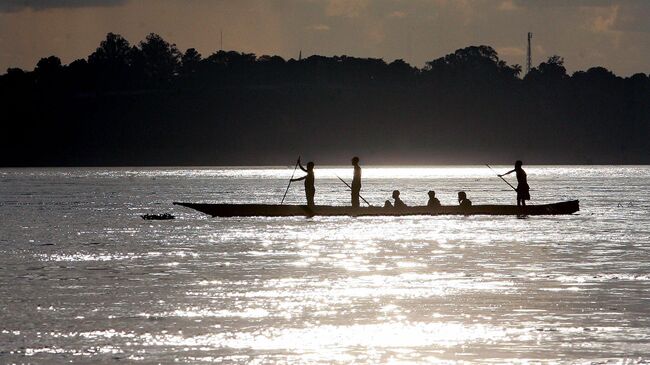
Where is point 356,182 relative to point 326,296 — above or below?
above

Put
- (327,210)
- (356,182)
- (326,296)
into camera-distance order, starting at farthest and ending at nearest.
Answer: (327,210), (356,182), (326,296)

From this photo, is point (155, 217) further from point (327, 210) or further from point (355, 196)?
point (355, 196)

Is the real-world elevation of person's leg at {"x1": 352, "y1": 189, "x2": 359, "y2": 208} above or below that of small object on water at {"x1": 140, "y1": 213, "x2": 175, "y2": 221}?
above

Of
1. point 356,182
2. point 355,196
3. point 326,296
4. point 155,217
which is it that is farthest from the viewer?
point 155,217

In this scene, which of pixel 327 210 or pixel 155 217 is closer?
pixel 327 210

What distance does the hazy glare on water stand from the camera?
798 inches

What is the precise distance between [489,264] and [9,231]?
2410cm

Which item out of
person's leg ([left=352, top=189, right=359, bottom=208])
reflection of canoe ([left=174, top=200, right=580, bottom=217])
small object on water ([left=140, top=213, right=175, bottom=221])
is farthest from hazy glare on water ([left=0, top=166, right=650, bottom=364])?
small object on water ([left=140, top=213, right=175, bottom=221])

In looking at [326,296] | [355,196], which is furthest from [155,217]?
[326,296]

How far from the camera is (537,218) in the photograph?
5919cm

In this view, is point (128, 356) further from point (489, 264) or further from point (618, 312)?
point (489, 264)

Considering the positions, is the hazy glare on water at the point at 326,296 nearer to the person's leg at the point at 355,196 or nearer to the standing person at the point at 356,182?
the person's leg at the point at 355,196

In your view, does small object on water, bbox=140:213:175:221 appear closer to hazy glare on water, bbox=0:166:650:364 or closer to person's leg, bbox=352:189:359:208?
hazy glare on water, bbox=0:166:650:364

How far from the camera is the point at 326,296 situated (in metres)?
26.8
